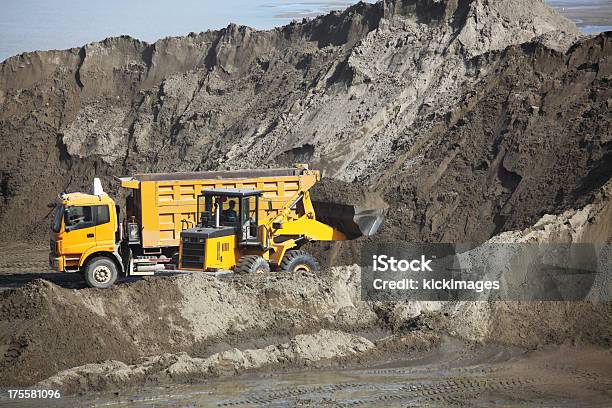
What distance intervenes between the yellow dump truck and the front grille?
0.02 meters

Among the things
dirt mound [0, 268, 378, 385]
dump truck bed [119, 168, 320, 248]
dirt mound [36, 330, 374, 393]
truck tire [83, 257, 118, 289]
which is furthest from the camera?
dump truck bed [119, 168, 320, 248]

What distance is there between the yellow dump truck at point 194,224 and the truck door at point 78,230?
0.02 m

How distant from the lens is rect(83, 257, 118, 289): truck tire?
61.9ft

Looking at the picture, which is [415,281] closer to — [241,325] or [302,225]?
[302,225]

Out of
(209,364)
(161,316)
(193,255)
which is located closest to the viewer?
(209,364)

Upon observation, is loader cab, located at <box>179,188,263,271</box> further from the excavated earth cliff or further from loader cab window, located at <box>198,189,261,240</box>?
the excavated earth cliff

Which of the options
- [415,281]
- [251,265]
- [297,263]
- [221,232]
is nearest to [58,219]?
[221,232]

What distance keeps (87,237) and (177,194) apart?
1906 millimetres

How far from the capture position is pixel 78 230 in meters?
18.7

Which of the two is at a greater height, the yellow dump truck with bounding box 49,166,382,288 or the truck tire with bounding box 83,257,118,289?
the yellow dump truck with bounding box 49,166,382,288

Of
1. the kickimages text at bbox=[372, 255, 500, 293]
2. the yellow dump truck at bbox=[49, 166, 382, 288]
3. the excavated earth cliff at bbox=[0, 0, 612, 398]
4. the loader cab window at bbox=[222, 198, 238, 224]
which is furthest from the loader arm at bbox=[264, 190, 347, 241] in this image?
the excavated earth cliff at bbox=[0, 0, 612, 398]

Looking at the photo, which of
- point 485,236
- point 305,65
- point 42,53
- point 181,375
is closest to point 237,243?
point 181,375

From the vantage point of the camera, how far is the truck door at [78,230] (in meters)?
18.7

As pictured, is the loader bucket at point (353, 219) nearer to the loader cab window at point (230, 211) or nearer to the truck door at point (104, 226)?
the loader cab window at point (230, 211)
